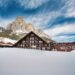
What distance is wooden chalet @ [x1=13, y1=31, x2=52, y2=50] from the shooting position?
2800 millimetres

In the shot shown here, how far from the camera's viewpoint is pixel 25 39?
282 centimetres

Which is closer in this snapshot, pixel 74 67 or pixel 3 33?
pixel 3 33

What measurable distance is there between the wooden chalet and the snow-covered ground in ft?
0.22

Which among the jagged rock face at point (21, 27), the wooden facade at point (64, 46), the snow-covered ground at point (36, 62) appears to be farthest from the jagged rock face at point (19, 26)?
the wooden facade at point (64, 46)

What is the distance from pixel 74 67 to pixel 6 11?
1359 millimetres

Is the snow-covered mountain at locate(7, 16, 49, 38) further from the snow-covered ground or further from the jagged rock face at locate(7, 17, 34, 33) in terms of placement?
the snow-covered ground

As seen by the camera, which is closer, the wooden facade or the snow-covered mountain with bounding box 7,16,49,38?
the snow-covered mountain with bounding box 7,16,49,38

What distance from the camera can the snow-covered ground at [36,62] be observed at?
9.43ft

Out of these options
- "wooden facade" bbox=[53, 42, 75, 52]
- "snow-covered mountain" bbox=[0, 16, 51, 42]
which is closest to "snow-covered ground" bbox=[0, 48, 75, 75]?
"wooden facade" bbox=[53, 42, 75, 52]

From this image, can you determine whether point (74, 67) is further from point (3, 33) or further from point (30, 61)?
point (3, 33)

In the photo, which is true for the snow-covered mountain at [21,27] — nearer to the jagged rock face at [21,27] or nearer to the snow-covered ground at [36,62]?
the jagged rock face at [21,27]

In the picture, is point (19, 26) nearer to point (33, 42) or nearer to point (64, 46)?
point (33, 42)

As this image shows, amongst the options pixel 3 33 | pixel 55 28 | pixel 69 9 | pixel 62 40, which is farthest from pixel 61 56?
pixel 3 33

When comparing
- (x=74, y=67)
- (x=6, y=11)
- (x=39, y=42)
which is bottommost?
Result: (x=74, y=67)
